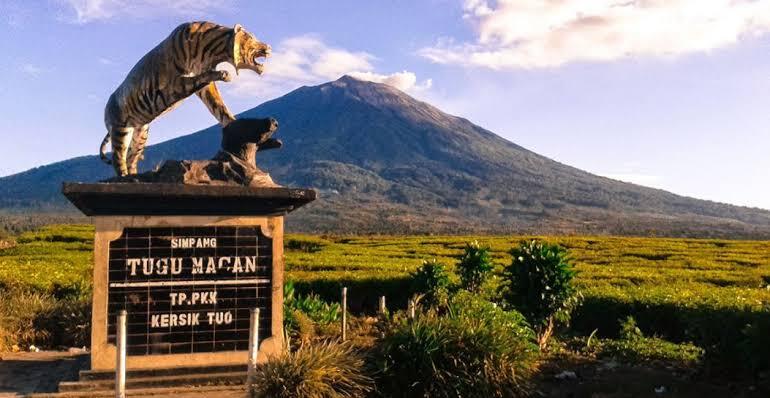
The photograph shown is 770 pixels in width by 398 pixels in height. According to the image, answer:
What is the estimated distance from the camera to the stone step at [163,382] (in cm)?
684

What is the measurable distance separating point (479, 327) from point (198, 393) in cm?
327

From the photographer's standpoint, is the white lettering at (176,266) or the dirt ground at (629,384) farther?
the white lettering at (176,266)

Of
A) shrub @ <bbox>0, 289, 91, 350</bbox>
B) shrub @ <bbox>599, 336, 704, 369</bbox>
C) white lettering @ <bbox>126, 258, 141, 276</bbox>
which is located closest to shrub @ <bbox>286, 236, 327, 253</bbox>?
shrub @ <bbox>0, 289, 91, 350</bbox>

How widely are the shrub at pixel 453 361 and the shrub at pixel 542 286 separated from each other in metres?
2.40

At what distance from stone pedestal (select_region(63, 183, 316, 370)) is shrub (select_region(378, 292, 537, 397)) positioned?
1684mm

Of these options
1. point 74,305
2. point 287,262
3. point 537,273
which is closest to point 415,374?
point 537,273

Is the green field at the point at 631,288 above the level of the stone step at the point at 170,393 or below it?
above

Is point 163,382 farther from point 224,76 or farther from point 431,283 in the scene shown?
point 431,283

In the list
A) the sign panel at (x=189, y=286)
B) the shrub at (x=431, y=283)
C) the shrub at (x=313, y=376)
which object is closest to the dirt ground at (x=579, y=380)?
the sign panel at (x=189, y=286)

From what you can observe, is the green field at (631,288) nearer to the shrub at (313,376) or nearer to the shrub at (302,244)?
the shrub at (302,244)

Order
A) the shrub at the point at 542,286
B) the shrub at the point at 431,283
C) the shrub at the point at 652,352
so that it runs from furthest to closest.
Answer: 1. the shrub at the point at 431,283
2. the shrub at the point at 542,286
3. the shrub at the point at 652,352

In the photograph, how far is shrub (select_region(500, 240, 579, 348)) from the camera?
948 centimetres

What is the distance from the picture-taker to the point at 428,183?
151875 mm

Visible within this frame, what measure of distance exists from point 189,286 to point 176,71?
2627 mm
